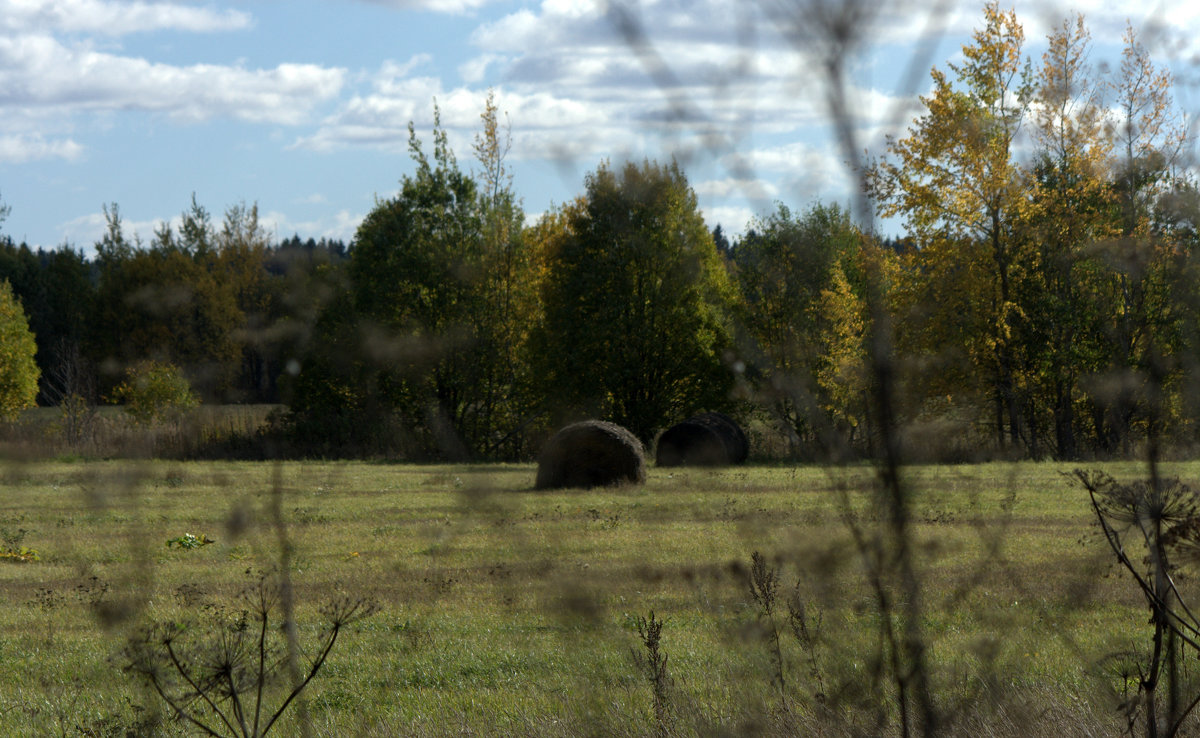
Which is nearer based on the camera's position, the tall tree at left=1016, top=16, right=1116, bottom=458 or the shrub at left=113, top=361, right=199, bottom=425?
the tall tree at left=1016, top=16, right=1116, bottom=458

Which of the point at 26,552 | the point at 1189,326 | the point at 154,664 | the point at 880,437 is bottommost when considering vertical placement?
the point at 26,552

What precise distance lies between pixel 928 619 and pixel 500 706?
3016 mm

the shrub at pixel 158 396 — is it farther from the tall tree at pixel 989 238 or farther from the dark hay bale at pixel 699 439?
the tall tree at pixel 989 238

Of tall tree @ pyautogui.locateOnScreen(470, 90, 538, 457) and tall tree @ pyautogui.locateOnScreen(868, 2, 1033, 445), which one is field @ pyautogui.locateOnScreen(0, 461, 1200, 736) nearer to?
tall tree @ pyautogui.locateOnScreen(868, 2, 1033, 445)

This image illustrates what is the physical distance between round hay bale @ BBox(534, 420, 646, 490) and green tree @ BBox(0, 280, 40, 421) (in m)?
25.4

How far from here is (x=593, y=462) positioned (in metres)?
18.6

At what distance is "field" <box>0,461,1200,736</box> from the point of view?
326cm

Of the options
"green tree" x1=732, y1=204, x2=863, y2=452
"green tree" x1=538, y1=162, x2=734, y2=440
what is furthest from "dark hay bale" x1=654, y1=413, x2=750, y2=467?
"green tree" x1=732, y1=204, x2=863, y2=452

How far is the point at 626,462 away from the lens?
18609 mm

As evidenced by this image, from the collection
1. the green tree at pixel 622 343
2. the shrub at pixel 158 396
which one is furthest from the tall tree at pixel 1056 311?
the shrub at pixel 158 396

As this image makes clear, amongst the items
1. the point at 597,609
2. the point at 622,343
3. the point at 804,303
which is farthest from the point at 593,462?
the point at 804,303

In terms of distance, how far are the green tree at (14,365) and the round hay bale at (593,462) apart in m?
25.4

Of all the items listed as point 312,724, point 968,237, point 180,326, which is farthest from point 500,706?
point 180,326

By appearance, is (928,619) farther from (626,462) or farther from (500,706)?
(626,462)
